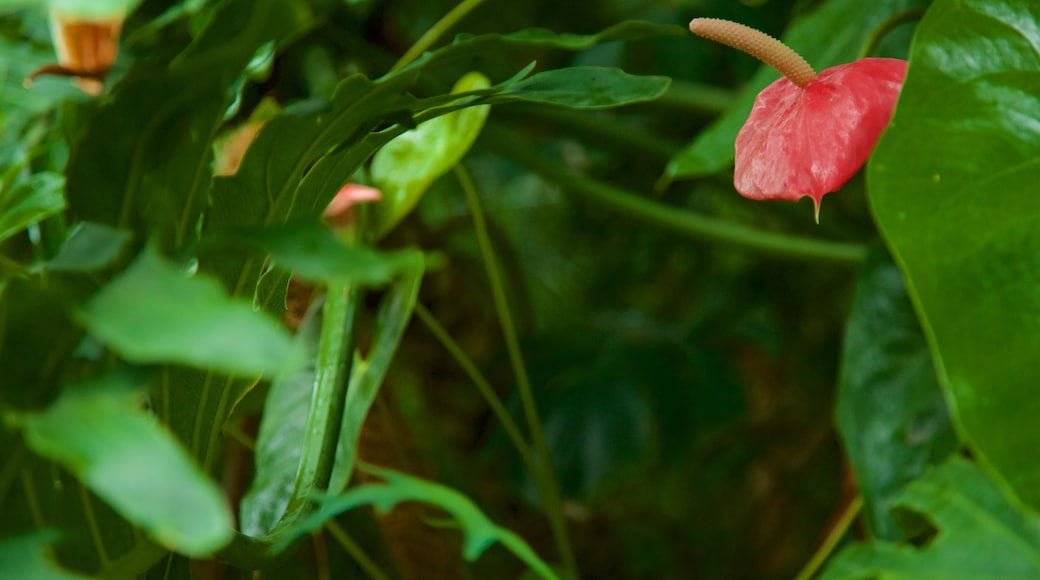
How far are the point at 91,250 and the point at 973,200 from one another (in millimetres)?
322

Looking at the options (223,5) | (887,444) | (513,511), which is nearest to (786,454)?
(513,511)

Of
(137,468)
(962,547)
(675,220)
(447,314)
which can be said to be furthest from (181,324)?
(447,314)

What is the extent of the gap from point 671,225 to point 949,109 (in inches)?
19.2

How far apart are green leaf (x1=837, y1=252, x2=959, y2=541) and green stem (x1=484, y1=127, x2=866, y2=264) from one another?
0.16 m

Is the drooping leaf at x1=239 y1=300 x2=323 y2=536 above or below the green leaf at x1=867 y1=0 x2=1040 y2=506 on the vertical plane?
below

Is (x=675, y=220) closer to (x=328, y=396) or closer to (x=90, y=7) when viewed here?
(x=328, y=396)

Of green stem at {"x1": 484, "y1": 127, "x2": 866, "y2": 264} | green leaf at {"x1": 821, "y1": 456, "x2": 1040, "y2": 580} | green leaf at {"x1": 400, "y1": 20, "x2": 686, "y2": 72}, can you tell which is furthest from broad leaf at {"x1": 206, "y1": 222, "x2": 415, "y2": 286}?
green stem at {"x1": 484, "y1": 127, "x2": 866, "y2": 264}

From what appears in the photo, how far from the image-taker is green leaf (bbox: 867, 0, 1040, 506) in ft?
1.14

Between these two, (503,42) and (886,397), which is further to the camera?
(886,397)

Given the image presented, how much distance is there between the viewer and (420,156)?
0.55 metres

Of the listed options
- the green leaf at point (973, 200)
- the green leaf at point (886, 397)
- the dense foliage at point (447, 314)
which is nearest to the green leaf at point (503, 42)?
the dense foliage at point (447, 314)

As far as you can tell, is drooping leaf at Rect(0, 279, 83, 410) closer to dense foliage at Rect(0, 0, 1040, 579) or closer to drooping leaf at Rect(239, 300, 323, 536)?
dense foliage at Rect(0, 0, 1040, 579)

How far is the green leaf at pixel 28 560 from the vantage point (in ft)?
0.70

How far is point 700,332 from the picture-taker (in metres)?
1.26
